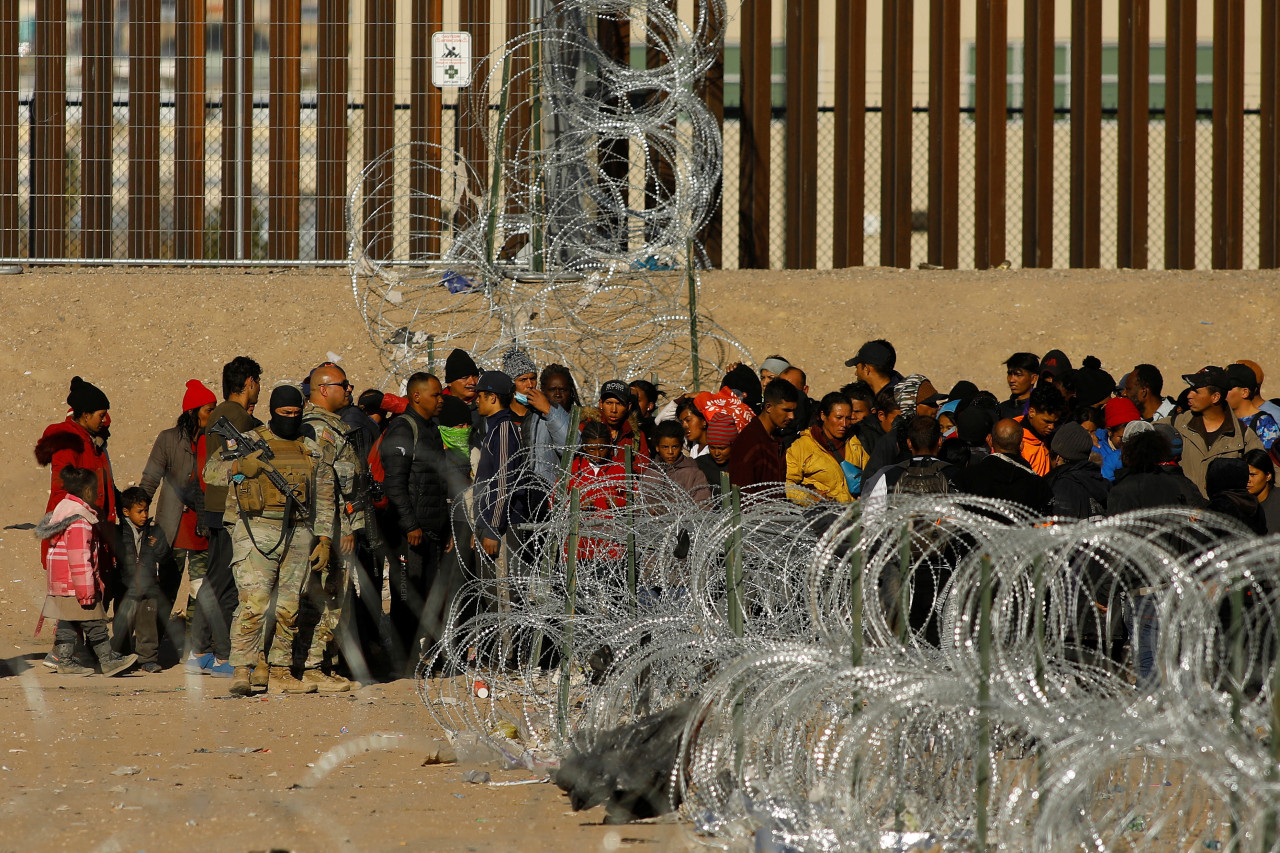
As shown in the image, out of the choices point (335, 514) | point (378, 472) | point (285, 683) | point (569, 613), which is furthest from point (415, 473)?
point (569, 613)

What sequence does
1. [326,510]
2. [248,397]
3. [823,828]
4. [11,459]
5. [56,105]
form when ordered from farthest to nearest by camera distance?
[56,105] → [11,459] → [248,397] → [326,510] → [823,828]

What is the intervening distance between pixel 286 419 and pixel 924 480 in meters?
2.99

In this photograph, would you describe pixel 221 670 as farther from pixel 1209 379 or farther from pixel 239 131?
pixel 239 131

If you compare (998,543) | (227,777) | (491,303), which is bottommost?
(227,777)

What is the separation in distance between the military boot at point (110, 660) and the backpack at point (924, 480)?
13.3 ft

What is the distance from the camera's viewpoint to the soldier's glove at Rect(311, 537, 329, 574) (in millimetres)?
6957

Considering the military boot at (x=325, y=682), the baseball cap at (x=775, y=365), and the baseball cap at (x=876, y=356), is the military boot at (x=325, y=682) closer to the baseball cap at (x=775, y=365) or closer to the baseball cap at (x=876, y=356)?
the baseball cap at (x=876, y=356)

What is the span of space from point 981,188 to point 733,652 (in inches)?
447

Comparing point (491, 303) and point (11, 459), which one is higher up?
point (491, 303)

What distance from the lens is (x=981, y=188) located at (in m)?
15.3

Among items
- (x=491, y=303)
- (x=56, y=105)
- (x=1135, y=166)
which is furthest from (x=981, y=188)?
(x=56, y=105)

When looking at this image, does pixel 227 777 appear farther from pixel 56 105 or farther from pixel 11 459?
pixel 56 105

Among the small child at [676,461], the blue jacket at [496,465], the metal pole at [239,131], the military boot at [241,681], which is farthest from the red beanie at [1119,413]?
the metal pole at [239,131]

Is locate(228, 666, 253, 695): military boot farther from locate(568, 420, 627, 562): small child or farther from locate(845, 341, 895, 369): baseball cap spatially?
locate(845, 341, 895, 369): baseball cap
